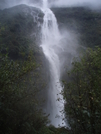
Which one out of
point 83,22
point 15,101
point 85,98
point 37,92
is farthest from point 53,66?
point 83,22

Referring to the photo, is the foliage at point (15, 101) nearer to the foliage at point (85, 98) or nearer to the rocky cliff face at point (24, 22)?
the foliage at point (85, 98)

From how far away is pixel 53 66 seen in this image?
27188 mm

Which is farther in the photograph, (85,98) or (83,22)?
(83,22)

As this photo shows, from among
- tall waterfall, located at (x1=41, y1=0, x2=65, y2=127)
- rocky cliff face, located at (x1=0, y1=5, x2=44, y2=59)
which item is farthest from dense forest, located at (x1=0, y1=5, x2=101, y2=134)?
rocky cliff face, located at (x1=0, y1=5, x2=44, y2=59)

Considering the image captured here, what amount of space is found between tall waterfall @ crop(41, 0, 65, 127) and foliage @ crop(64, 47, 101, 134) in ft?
1.83

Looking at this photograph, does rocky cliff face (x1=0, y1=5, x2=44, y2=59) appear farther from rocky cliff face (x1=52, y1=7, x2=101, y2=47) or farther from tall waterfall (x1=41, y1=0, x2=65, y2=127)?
rocky cliff face (x1=52, y1=7, x2=101, y2=47)

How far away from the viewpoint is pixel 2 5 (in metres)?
64.2

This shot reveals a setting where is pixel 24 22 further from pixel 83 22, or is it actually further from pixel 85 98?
pixel 85 98

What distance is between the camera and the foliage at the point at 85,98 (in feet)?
15.7

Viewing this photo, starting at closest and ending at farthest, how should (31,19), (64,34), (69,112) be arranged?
1. (69,112)
2. (31,19)
3. (64,34)

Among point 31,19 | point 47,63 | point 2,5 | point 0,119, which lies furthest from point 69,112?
point 2,5

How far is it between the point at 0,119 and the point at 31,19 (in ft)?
148

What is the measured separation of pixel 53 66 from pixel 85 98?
70.2 ft

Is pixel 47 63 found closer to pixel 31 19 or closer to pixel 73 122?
pixel 73 122
